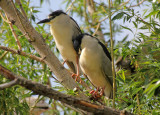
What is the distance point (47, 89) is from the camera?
1103 mm

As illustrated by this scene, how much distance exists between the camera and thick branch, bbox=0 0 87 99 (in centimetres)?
170

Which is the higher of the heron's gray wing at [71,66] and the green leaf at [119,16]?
the green leaf at [119,16]

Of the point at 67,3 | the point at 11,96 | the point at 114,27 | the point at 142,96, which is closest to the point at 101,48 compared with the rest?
the point at 142,96

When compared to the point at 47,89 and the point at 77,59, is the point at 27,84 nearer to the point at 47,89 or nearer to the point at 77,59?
the point at 47,89

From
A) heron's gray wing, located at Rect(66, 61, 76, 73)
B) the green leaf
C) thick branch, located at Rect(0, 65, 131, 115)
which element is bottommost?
heron's gray wing, located at Rect(66, 61, 76, 73)

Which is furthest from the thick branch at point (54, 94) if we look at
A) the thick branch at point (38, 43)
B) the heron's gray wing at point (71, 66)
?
the heron's gray wing at point (71, 66)

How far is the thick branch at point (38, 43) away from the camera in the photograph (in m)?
1.70

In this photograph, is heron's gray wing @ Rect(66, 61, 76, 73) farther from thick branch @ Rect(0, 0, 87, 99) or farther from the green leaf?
the green leaf

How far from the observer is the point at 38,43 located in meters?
1.71

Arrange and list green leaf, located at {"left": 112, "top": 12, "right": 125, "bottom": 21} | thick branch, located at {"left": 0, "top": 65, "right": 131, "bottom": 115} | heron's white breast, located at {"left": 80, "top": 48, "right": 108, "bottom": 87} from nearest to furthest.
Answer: thick branch, located at {"left": 0, "top": 65, "right": 131, "bottom": 115} → green leaf, located at {"left": 112, "top": 12, "right": 125, "bottom": 21} → heron's white breast, located at {"left": 80, "top": 48, "right": 108, "bottom": 87}

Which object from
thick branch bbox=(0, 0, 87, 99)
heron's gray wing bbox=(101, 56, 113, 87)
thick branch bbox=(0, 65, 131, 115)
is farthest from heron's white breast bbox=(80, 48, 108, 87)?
thick branch bbox=(0, 65, 131, 115)

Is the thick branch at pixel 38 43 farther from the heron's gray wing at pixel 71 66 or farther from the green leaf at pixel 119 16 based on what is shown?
the heron's gray wing at pixel 71 66

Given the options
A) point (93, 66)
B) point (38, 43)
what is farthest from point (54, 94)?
point (93, 66)

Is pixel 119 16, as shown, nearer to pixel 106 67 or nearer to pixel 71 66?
pixel 106 67
